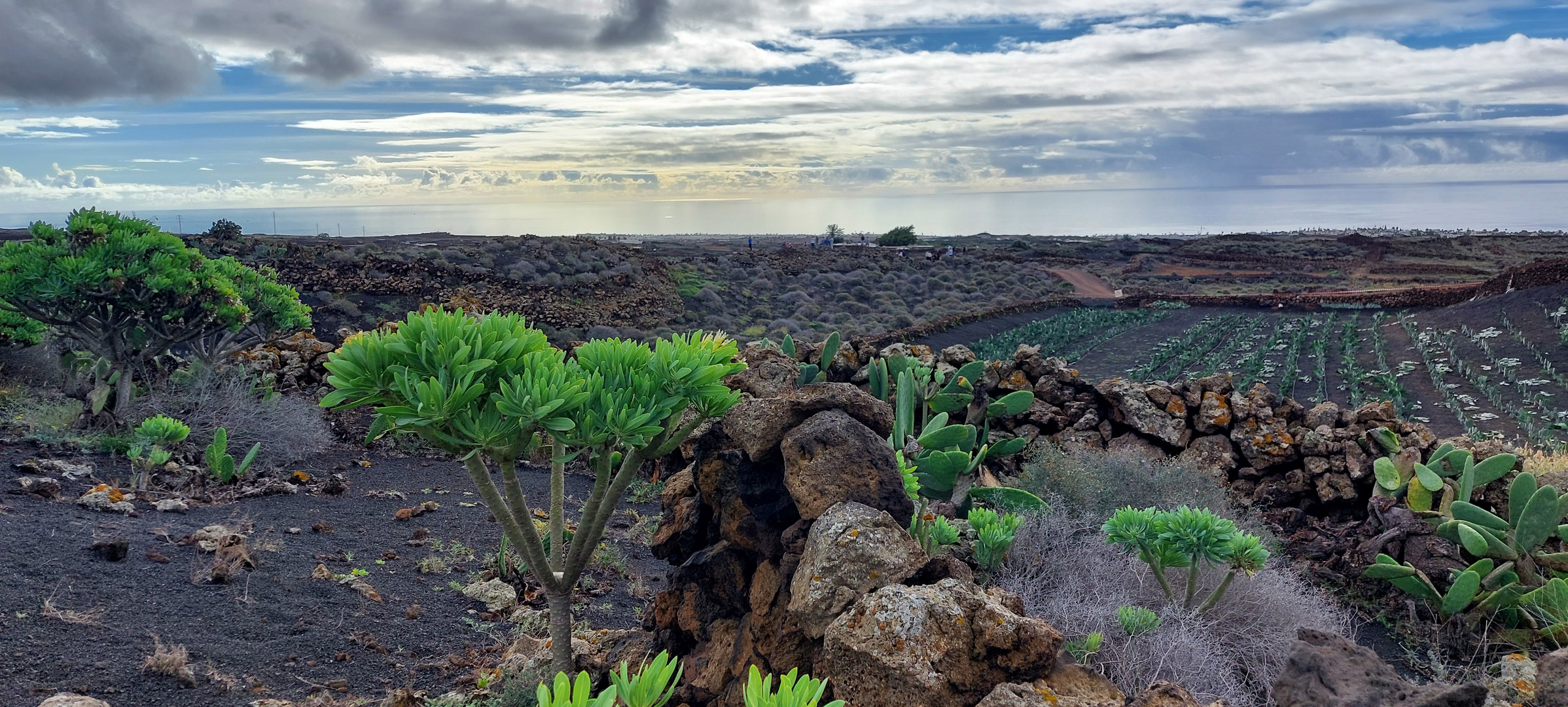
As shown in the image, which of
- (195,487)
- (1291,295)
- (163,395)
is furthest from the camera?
(1291,295)

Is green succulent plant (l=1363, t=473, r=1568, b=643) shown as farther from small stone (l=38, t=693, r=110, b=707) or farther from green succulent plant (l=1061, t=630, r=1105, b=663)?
Result: small stone (l=38, t=693, r=110, b=707)

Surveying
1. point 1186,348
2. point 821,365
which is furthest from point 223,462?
point 1186,348

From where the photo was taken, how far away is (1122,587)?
15.0 ft

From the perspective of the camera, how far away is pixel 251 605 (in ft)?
17.2

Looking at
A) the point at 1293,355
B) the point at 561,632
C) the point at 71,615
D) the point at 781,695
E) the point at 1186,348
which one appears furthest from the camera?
the point at 1186,348

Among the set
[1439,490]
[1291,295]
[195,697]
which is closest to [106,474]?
[195,697]

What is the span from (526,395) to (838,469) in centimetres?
137

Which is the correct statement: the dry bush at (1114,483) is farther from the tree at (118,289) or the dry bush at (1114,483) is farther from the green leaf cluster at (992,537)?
the tree at (118,289)

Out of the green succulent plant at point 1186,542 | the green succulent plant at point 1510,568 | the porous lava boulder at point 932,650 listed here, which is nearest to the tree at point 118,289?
the porous lava boulder at point 932,650

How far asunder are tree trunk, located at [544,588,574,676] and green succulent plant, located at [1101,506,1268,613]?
2.69 m

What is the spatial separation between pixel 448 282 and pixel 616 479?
24631 millimetres

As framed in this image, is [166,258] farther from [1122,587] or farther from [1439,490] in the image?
[1439,490]

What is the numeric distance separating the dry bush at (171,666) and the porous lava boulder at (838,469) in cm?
306

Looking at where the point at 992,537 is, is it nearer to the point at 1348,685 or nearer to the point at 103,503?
the point at 1348,685
